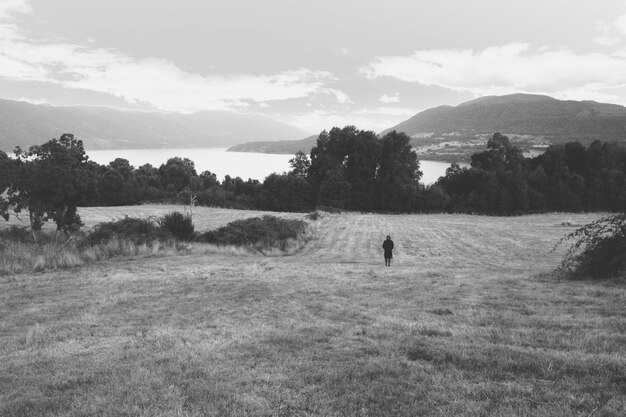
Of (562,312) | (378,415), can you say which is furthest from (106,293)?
(562,312)

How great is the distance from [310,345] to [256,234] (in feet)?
68.8

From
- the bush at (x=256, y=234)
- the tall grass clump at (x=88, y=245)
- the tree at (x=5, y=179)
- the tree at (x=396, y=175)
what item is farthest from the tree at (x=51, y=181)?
the tree at (x=396, y=175)

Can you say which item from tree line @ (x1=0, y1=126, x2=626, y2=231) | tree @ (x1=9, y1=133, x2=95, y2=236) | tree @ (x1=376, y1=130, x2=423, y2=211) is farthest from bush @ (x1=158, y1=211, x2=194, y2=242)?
tree @ (x1=376, y1=130, x2=423, y2=211)

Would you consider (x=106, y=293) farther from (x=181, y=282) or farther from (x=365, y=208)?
(x=365, y=208)

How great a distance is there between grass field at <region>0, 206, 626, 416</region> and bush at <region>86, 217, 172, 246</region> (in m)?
6.25

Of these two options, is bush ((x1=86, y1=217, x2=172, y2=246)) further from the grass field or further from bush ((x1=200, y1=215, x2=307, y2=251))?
the grass field

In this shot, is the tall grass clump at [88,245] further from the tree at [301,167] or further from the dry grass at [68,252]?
the tree at [301,167]

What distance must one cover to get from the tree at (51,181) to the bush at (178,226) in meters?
4.39

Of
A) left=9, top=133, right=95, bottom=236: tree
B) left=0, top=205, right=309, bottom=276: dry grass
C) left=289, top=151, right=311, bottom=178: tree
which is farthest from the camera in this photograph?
left=289, top=151, right=311, bottom=178: tree

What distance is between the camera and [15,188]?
69.8 ft

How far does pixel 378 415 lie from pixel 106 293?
31.3 feet

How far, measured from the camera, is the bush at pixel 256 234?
25.5m

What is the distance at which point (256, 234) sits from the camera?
27.4m

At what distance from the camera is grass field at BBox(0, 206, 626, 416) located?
467 cm
